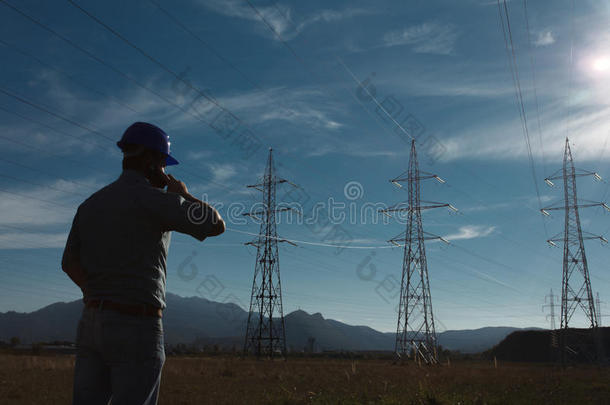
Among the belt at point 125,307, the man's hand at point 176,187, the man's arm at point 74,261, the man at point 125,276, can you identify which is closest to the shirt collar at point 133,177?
the man at point 125,276

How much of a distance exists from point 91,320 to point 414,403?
8.77 m

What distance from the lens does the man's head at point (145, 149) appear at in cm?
321

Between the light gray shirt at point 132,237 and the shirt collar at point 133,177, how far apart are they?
0.03 metres

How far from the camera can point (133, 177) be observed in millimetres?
3129

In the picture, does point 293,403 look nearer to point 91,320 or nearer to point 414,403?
point 414,403

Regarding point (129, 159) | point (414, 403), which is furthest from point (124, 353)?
point (414, 403)

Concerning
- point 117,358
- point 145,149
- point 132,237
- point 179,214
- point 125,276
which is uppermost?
point 145,149

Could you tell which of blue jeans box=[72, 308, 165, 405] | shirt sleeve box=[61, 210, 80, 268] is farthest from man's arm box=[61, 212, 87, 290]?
blue jeans box=[72, 308, 165, 405]

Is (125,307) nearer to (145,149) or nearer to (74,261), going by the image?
(74,261)

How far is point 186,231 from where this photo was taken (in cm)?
301

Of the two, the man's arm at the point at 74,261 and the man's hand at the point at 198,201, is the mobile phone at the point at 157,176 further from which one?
the man's arm at the point at 74,261

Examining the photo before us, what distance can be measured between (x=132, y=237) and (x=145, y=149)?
2.08 ft

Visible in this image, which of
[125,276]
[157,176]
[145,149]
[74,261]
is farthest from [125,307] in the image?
[145,149]

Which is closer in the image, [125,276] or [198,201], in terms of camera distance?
[125,276]
